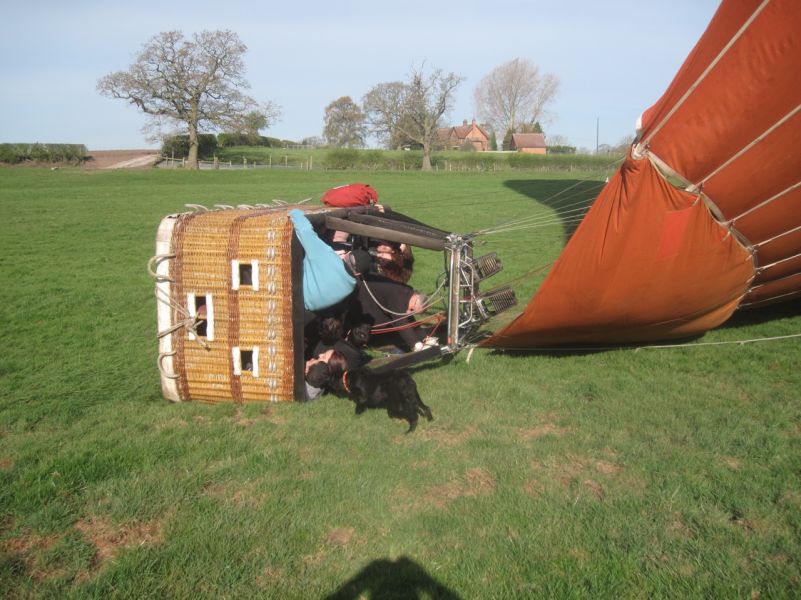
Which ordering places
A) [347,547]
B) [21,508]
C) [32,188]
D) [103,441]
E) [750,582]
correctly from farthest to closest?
[32,188] < [103,441] < [21,508] < [347,547] < [750,582]

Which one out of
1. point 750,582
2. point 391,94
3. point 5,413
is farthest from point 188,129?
point 750,582

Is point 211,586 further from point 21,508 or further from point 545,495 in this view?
point 545,495

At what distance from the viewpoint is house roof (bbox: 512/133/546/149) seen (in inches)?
2815

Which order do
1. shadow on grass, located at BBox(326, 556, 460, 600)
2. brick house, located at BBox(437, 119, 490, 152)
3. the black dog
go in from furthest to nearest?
brick house, located at BBox(437, 119, 490, 152), the black dog, shadow on grass, located at BBox(326, 556, 460, 600)

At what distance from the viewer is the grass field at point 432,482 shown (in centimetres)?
272

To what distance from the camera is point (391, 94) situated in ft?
191

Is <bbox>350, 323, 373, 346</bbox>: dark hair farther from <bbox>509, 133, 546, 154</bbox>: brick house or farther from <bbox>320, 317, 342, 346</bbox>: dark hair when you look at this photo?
<bbox>509, 133, 546, 154</bbox>: brick house

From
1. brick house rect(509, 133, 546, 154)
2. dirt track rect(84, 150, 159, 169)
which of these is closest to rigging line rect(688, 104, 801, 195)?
dirt track rect(84, 150, 159, 169)

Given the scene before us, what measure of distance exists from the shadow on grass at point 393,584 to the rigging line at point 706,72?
294 centimetres

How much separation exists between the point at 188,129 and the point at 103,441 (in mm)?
44672

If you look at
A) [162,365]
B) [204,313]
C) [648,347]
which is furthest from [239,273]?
[648,347]

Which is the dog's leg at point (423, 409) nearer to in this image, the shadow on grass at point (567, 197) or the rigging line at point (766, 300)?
the rigging line at point (766, 300)

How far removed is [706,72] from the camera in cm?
386

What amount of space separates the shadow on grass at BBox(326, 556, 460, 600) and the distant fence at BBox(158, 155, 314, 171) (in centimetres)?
4108
